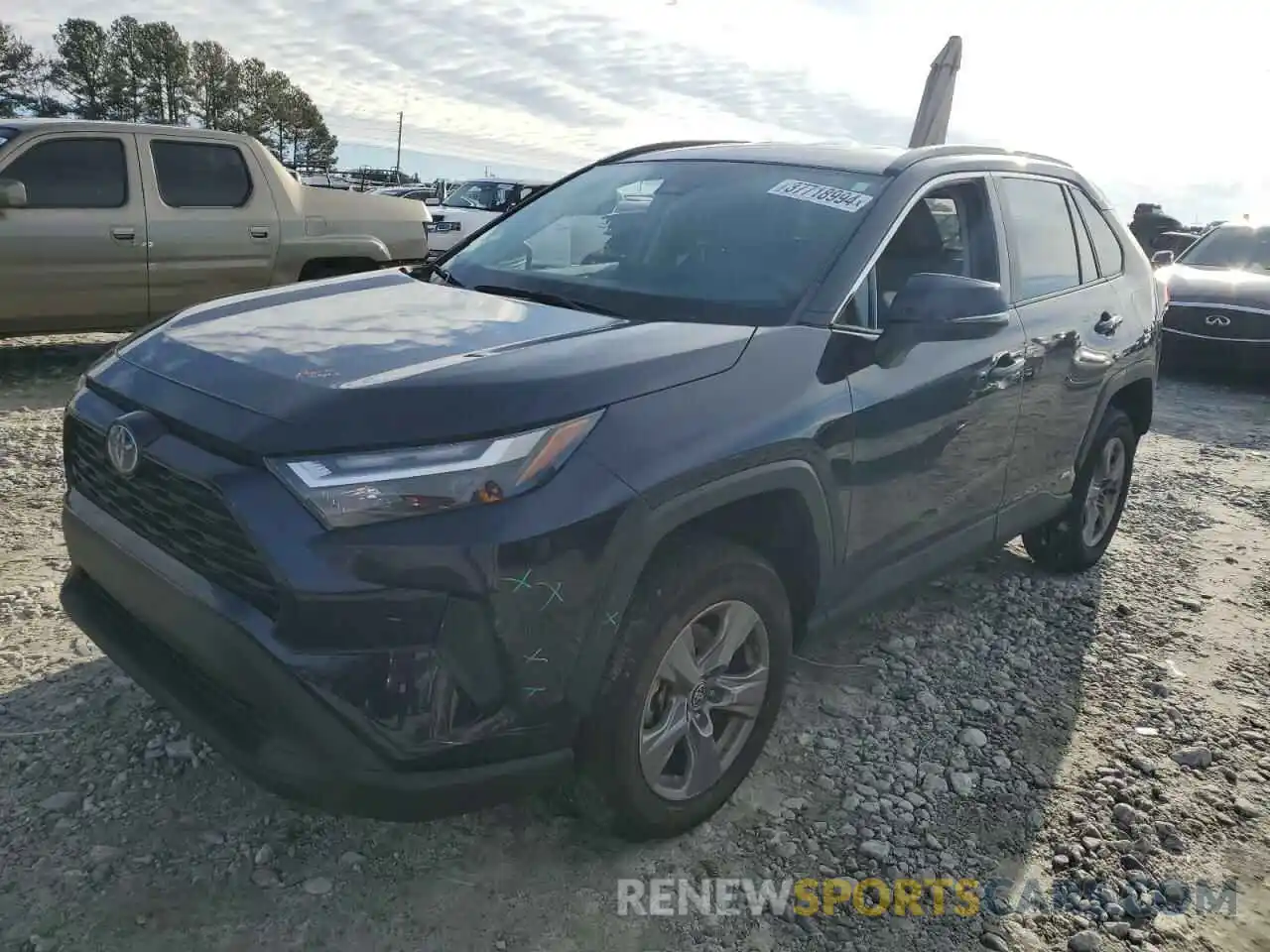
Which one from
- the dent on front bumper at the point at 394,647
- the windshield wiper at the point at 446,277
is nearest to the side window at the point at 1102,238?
the windshield wiper at the point at 446,277

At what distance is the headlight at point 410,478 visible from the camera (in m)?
1.93

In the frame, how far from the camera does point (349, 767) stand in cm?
193

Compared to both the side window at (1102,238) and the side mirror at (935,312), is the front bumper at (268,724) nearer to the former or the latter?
the side mirror at (935,312)

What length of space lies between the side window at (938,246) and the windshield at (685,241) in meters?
0.15

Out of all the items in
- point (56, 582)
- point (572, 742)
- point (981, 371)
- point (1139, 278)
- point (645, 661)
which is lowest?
point (56, 582)

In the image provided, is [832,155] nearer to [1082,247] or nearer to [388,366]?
[1082,247]

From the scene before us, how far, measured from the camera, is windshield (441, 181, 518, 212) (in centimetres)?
1496

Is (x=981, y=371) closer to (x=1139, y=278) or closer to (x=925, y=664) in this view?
(x=925, y=664)

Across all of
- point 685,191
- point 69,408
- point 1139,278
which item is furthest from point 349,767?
point 1139,278

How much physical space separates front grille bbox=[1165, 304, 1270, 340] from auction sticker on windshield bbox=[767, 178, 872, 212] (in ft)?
26.0

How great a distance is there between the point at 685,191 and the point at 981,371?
1126mm

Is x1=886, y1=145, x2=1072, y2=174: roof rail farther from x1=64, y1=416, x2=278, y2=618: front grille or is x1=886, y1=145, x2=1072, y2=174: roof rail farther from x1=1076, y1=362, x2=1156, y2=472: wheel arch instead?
x1=64, y1=416, x2=278, y2=618: front grille

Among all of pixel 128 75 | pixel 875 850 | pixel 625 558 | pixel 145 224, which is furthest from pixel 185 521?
pixel 128 75

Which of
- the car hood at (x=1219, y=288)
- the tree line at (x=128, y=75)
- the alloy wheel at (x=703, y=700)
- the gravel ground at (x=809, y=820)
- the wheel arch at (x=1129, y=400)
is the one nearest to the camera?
the gravel ground at (x=809, y=820)
